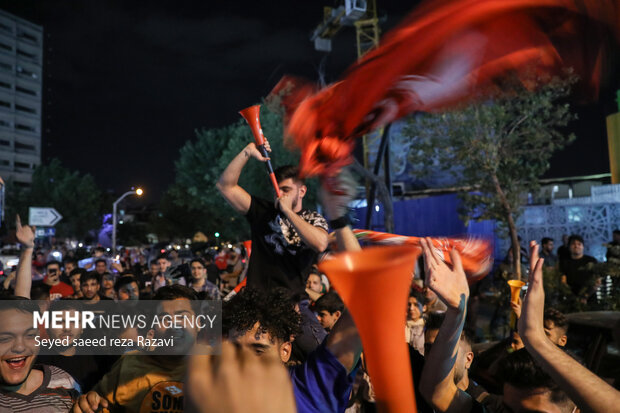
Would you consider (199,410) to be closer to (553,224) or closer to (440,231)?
(553,224)

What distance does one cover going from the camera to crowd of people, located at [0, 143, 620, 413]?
102cm

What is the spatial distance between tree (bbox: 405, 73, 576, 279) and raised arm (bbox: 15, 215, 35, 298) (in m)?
11.9

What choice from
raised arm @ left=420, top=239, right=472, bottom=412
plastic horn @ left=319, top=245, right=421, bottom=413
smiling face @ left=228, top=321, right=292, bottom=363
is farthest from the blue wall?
plastic horn @ left=319, top=245, right=421, bottom=413

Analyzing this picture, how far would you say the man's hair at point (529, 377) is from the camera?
7.39 feet

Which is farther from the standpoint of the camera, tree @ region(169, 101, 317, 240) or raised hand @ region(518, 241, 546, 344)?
tree @ region(169, 101, 317, 240)

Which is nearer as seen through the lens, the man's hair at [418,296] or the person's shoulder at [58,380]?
the person's shoulder at [58,380]

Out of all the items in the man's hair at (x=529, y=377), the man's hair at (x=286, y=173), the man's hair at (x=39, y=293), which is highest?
the man's hair at (x=286, y=173)

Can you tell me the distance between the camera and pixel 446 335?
2002 millimetres

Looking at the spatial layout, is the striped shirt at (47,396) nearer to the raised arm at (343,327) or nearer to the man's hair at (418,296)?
the raised arm at (343,327)

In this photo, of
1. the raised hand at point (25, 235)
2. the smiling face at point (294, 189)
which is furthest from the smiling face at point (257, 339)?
the raised hand at point (25, 235)

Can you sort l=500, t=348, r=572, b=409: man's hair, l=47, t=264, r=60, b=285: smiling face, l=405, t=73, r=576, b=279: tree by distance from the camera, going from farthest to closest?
l=405, t=73, r=576, b=279: tree → l=47, t=264, r=60, b=285: smiling face → l=500, t=348, r=572, b=409: man's hair

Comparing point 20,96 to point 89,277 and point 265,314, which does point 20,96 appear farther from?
point 265,314

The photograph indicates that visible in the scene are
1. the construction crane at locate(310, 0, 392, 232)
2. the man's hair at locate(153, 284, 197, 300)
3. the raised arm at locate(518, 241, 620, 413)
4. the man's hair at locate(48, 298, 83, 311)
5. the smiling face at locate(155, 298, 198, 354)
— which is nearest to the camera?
the raised arm at locate(518, 241, 620, 413)

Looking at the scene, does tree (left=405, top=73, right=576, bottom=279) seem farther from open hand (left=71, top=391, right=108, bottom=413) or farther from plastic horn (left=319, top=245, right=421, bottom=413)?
plastic horn (left=319, top=245, right=421, bottom=413)
